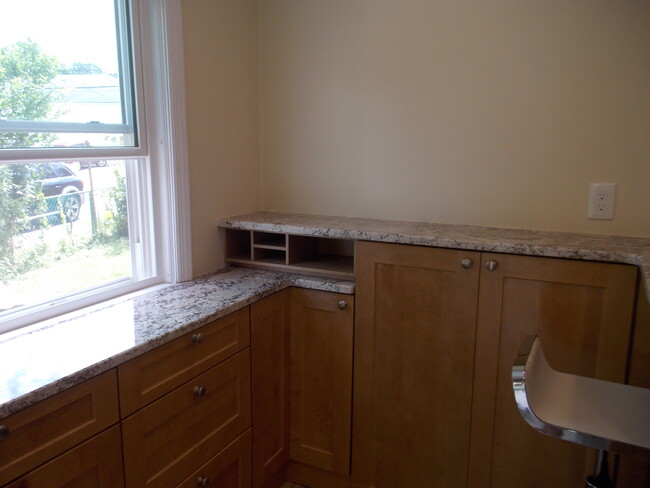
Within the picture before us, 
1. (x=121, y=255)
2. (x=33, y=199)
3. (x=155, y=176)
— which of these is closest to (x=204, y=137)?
(x=155, y=176)

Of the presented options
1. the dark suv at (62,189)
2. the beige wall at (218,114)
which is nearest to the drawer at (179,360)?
the beige wall at (218,114)

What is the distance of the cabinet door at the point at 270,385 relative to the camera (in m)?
1.85

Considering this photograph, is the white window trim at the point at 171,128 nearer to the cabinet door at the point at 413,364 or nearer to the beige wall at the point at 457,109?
the beige wall at the point at 457,109

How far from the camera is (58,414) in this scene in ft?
3.76

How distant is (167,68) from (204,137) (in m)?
0.30

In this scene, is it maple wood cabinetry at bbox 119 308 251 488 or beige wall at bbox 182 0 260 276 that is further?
beige wall at bbox 182 0 260 276

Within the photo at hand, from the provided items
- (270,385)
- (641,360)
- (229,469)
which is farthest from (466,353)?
(229,469)

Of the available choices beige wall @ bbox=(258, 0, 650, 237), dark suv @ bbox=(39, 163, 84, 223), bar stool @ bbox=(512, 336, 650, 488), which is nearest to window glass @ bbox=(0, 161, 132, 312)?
dark suv @ bbox=(39, 163, 84, 223)

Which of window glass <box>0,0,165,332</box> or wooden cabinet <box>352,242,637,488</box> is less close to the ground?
window glass <box>0,0,165,332</box>

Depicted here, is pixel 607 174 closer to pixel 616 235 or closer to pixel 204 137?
pixel 616 235

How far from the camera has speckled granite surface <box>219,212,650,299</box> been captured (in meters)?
1.55

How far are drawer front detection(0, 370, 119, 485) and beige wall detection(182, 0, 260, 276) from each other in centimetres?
83

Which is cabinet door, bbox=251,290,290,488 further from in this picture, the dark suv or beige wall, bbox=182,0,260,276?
the dark suv

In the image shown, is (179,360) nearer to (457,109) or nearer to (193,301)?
(193,301)
